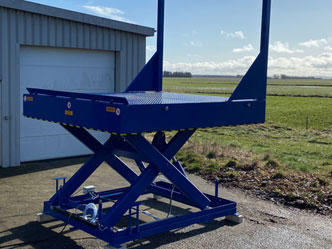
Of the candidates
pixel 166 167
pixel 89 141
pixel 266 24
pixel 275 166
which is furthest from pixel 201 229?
Result: pixel 275 166

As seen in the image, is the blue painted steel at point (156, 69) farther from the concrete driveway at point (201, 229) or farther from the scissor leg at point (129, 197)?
the concrete driveway at point (201, 229)

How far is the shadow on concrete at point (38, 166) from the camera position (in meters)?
9.38

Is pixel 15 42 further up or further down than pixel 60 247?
further up

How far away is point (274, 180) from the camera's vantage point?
8.77 m

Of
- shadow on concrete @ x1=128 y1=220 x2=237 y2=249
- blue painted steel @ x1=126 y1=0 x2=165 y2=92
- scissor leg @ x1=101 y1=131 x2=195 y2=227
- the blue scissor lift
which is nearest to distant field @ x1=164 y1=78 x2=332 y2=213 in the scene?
shadow on concrete @ x1=128 y1=220 x2=237 y2=249

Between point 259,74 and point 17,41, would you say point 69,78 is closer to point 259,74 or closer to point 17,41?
point 17,41

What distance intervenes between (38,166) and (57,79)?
2103 millimetres

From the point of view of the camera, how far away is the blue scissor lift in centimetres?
512

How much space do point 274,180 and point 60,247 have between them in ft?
15.0

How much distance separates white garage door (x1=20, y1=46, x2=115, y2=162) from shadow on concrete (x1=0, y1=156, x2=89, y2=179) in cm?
22

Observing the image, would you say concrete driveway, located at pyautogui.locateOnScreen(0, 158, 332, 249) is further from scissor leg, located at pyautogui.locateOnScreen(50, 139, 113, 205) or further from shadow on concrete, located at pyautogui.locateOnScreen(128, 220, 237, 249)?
scissor leg, located at pyautogui.locateOnScreen(50, 139, 113, 205)

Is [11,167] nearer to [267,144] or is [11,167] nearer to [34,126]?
[34,126]

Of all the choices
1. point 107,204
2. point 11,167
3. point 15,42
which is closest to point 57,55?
point 15,42

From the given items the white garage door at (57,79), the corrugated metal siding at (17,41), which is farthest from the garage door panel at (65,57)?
the corrugated metal siding at (17,41)
